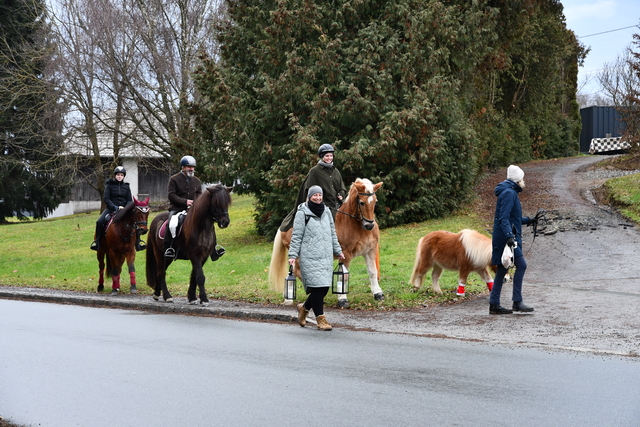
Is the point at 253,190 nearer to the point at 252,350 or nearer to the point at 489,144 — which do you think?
the point at 489,144

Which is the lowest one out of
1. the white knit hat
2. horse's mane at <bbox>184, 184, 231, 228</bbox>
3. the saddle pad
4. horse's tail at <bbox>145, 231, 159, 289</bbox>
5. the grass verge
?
the grass verge

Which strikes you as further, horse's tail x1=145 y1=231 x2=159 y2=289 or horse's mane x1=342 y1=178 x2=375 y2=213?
horse's tail x1=145 y1=231 x2=159 y2=289

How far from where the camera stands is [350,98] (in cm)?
2355

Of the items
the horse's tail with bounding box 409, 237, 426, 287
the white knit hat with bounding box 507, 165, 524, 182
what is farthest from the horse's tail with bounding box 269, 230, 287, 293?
the white knit hat with bounding box 507, 165, 524, 182

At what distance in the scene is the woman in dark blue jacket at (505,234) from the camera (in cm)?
1124

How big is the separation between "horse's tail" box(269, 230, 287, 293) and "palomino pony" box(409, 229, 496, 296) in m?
2.44

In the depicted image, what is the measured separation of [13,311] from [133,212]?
13.1 ft

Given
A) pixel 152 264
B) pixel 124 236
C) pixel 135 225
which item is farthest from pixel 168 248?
pixel 124 236

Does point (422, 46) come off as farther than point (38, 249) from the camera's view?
No

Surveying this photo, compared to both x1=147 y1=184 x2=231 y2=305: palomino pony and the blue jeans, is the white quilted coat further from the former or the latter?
the blue jeans

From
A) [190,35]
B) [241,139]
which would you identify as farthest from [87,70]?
[241,139]

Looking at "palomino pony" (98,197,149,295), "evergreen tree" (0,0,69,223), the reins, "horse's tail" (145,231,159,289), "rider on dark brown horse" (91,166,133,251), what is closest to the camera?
"horse's tail" (145,231,159,289)

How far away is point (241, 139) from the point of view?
25344mm

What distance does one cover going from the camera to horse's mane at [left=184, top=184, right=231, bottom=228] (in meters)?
13.1
